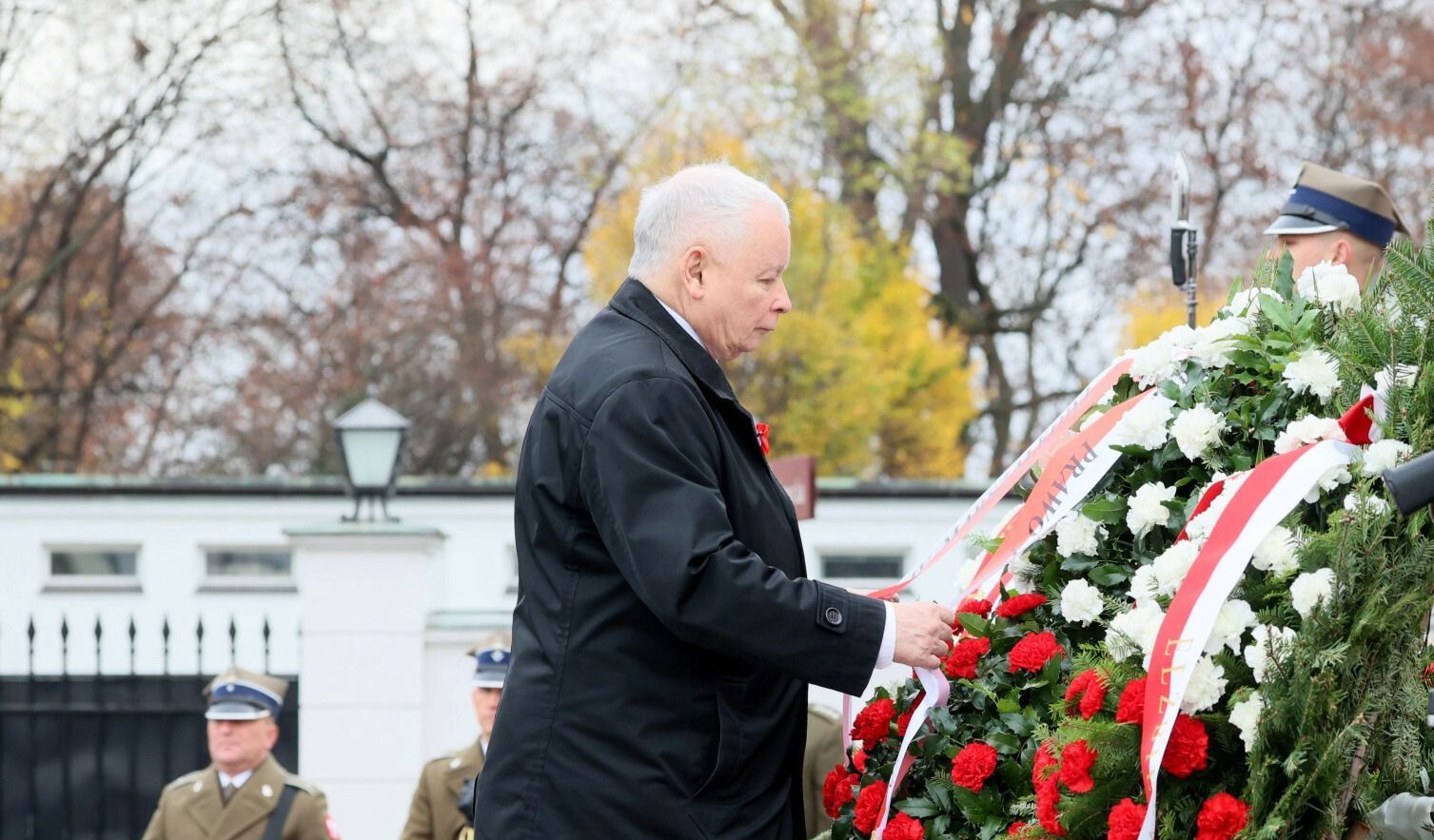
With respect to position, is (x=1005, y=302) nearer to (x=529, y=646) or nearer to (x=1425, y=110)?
(x=1425, y=110)

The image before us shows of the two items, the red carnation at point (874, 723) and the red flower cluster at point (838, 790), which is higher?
the red carnation at point (874, 723)

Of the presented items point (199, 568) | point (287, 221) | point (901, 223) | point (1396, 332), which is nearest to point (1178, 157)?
point (1396, 332)

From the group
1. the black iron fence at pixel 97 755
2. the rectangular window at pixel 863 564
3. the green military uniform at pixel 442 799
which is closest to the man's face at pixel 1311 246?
the green military uniform at pixel 442 799

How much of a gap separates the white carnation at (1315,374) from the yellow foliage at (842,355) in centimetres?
1458

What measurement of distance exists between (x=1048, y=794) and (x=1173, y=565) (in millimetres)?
393

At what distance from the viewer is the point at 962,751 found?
2.80 metres

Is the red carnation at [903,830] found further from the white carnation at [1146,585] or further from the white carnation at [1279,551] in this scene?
the white carnation at [1279,551]

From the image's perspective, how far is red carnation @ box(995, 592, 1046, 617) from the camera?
2.95 metres

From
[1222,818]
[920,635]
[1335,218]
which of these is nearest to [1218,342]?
[920,635]

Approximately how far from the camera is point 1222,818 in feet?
7.61

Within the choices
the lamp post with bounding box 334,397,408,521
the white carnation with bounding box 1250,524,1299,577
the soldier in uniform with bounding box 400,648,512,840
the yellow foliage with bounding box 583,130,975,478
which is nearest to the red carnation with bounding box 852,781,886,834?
the white carnation with bounding box 1250,524,1299,577

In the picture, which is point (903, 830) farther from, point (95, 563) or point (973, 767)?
point (95, 563)

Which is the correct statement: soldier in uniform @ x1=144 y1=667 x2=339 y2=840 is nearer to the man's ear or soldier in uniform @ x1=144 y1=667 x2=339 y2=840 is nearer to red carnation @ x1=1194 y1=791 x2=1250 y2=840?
the man's ear

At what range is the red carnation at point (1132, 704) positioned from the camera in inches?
95.8
